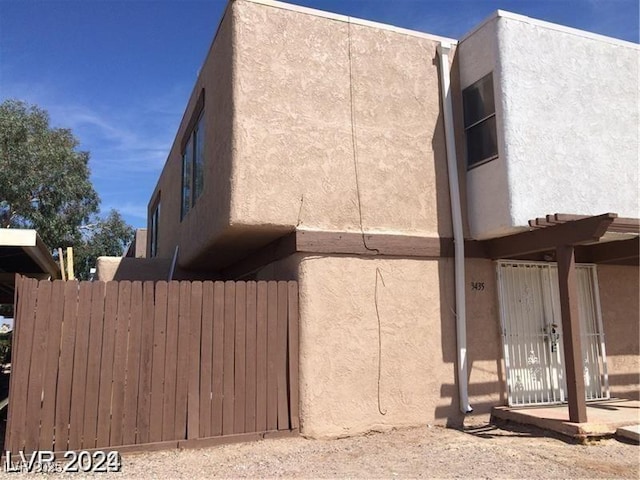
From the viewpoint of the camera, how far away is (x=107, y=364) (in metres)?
6.55

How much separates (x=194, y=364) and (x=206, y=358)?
163 millimetres

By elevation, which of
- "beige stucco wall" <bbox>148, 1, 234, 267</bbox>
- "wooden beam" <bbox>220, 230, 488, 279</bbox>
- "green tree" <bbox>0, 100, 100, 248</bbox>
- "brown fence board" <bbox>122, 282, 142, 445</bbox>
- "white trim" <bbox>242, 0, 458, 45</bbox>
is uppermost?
"green tree" <bbox>0, 100, 100, 248</bbox>

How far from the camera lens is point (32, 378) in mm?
6199

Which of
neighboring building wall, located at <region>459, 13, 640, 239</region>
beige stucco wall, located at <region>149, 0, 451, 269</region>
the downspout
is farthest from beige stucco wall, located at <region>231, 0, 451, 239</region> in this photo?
neighboring building wall, located at <region>459, 13, 640, 239</region>

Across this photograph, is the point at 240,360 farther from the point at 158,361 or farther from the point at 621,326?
the point at 621,326

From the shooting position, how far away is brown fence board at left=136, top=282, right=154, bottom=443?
21.6ft

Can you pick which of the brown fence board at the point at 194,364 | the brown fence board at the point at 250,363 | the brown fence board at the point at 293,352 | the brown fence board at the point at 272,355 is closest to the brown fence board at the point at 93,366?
the brown fence board at the point at 194,364

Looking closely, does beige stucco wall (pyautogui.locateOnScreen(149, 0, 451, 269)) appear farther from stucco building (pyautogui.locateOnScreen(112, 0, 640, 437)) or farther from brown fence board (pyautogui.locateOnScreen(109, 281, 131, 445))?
brown fence board (pyautogui.locateOnScreen(109, 281, 131, 445))

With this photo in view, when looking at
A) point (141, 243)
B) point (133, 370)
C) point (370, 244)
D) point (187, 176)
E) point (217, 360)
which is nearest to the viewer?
point (133, 370)

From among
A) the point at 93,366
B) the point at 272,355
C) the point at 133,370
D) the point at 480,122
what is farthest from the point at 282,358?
the point at 480,122

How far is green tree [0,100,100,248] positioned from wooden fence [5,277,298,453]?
55.7 feet

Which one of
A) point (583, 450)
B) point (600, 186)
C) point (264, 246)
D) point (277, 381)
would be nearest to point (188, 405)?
point (277, 381)

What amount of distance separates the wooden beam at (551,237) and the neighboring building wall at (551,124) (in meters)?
0.21

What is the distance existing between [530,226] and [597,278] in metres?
2.96
